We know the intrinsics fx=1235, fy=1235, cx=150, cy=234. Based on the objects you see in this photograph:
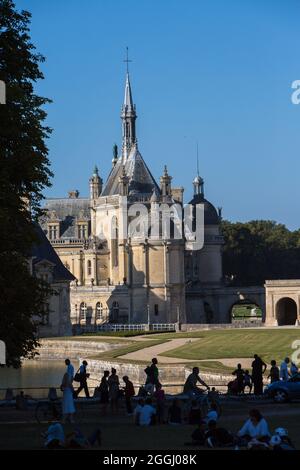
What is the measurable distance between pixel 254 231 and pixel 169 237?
32059 mm

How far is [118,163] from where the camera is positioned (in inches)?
4562

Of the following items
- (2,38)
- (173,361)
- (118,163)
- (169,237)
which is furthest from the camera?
(118,163)

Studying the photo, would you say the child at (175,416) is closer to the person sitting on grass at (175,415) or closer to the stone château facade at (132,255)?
the person sitting on grass at (175,415)

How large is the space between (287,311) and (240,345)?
4375cm

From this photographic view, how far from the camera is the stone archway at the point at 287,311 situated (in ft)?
346

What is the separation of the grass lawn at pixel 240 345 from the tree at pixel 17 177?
22.5 m

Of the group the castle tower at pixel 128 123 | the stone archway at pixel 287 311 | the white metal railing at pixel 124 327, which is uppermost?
the castle tower at pixel 128 123

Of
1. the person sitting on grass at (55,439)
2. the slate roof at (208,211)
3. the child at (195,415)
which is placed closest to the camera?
the person sitting on grass at (55,439)

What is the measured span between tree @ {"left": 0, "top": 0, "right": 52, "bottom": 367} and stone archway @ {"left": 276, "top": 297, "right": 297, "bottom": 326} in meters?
72.5

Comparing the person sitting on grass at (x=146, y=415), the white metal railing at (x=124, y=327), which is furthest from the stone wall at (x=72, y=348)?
the person sitting on grass at (x=146, y=415)

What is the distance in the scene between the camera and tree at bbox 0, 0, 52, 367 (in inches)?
1238

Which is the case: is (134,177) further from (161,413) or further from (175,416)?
(175,416)

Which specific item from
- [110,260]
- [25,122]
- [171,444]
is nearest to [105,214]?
[110,260]
